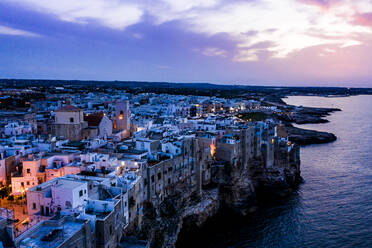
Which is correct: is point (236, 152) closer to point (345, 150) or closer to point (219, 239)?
point (219, 239)

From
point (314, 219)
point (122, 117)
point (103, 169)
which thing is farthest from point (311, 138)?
point (103, 169)

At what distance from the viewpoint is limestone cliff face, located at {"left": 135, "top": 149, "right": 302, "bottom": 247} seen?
28.0 metres

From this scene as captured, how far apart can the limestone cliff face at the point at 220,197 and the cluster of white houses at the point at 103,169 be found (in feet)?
3.01

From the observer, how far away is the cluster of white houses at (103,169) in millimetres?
17297

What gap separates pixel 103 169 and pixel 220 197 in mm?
16188

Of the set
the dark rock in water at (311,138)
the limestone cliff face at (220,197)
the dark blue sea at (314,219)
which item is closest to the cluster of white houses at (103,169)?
the limestone cliff face at (220,197)

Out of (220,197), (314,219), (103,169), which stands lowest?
(314,219)

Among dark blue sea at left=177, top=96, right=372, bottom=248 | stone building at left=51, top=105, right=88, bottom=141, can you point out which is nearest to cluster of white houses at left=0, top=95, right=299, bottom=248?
stone building at left=51, top=105, right=88, bottom=141

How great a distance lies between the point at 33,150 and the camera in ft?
109

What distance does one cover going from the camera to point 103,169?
2695cm

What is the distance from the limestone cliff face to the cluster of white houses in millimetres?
917

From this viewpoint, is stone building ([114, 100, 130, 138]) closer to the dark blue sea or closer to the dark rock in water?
the dark blue sea

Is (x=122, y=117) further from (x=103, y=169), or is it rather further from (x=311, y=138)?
(x=311, y=138)

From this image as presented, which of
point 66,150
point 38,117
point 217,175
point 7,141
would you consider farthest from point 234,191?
point 38,117
